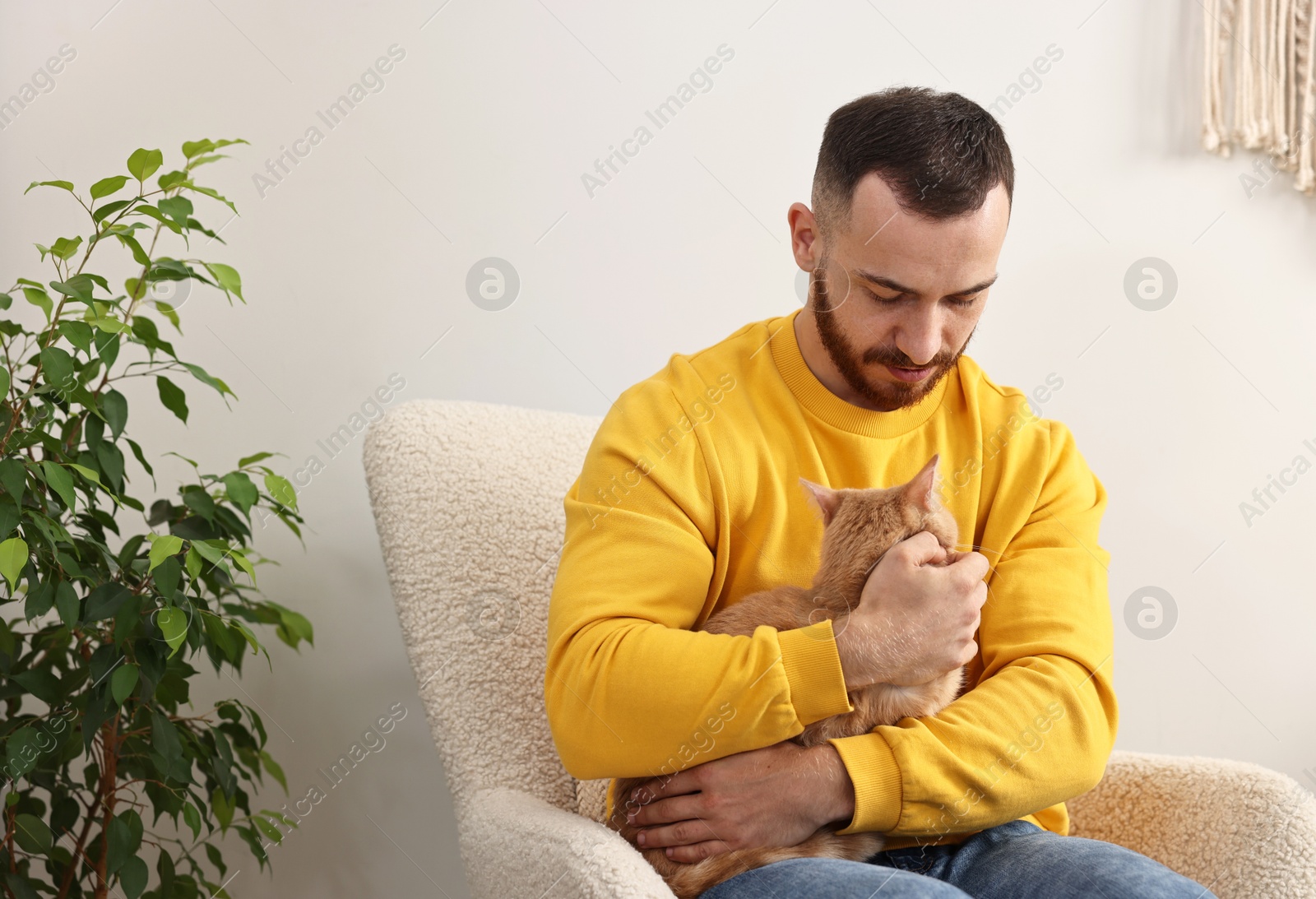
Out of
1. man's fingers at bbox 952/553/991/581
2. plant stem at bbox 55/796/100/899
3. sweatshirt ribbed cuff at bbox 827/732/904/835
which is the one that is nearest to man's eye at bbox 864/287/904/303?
man's fingers at bbox 952/553/991/581

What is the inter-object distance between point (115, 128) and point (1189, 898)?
1.99 meters

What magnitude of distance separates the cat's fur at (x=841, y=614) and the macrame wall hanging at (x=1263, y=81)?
122 centimetres

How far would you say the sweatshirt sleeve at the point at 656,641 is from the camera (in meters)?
0.98

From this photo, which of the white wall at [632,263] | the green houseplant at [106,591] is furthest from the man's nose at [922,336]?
the green houseplant at [106,591]

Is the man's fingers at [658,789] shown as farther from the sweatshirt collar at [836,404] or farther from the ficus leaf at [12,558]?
the ficus leaf at [12,558]

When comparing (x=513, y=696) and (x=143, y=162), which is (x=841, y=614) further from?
(x=143, y=162)

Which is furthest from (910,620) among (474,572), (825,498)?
(474,572)

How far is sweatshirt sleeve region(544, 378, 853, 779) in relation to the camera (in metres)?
0.98

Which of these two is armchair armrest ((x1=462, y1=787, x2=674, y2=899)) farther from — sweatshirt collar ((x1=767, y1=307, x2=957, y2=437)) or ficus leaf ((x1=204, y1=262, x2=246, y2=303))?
ficus leaf ((x1=204, y1=262, x2=246, y2=303))

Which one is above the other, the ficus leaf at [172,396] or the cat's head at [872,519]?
the ficus leaf at [172,396]

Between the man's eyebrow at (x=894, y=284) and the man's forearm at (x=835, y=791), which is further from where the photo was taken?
the man's eyebrow at (x=894, y=284)

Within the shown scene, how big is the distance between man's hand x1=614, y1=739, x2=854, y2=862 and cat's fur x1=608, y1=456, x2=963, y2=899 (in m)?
0.02

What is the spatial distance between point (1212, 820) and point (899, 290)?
29.8 inches

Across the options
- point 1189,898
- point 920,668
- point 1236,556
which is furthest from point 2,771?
point 1236,556
